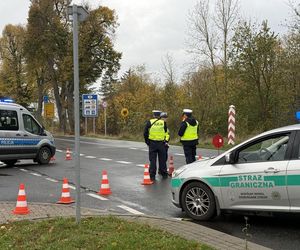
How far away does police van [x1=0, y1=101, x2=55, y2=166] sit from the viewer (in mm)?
15969

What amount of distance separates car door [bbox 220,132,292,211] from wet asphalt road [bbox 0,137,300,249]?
0.34 meters

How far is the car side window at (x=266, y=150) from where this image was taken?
7.02 metres

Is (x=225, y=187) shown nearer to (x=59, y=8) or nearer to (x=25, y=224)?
(x=25, y=224)

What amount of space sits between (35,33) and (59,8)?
147 inches

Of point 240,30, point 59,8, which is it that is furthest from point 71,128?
point 240,30

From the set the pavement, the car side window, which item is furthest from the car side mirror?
the pavement

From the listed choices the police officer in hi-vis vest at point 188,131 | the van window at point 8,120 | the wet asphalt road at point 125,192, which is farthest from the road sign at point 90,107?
the police officer in hi-vis vest at point 188,131

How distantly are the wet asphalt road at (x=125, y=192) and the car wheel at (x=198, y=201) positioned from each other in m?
0.21

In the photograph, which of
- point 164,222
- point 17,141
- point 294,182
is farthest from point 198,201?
point 17,141

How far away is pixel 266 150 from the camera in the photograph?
7266mm

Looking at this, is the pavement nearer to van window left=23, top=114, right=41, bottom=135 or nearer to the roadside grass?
the roadside grass

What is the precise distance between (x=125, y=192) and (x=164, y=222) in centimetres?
376

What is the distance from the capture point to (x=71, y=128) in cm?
5009

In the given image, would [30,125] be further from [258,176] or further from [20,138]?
[258,176]
